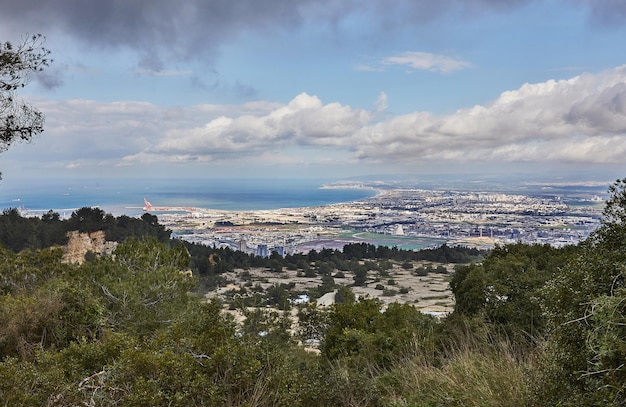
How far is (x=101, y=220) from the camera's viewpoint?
29062 mm

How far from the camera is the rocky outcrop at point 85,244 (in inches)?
984

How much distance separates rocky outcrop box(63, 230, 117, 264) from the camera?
82.0 ft

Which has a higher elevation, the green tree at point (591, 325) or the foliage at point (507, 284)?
the green tree at point (591, 325)

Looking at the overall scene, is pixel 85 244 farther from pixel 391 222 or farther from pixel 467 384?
pixel 391 222

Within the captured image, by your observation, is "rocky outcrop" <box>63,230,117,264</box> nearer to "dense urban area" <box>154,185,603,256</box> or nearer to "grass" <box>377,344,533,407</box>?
"dense urban area" <box>154,185,603,256</box>

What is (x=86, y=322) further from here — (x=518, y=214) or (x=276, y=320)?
(x=518, y=214)

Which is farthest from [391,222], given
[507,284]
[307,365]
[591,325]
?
[591,325]

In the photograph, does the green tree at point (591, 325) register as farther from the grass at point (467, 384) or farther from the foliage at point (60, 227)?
the foliage at point (60, 227)

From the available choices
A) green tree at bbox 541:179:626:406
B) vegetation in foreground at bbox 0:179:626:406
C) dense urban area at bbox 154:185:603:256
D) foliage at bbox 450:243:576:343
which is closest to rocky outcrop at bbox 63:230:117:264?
dense urban area at bbox 154:185:603:256

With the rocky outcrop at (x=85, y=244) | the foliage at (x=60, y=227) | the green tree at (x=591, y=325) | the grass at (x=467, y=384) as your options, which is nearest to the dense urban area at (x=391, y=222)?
the foliage at (x=60, y=227)

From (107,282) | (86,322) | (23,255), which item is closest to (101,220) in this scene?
(23,255)

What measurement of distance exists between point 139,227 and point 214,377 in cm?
Answer: 2831

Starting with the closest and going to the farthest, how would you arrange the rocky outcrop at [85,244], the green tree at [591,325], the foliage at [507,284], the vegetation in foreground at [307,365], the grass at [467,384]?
1. the green tree at [591,325]
2. the vegetation in foreground at [307,365]
3. the grass at [467,384]
4. the foliage at [507,284]
5. the rocky outcrop at [85,244]

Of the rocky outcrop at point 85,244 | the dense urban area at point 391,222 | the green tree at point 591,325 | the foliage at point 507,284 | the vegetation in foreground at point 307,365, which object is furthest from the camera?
the dense urban area at point 391,222
